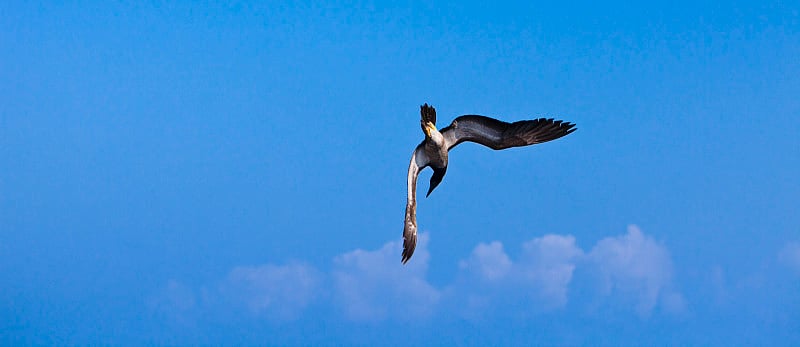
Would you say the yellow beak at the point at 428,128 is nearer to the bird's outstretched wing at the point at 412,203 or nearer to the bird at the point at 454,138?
the bird at the point at 454,138

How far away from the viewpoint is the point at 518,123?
3216 centimetres

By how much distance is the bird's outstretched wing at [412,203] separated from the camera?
31141mm

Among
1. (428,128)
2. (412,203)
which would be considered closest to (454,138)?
(428,128)

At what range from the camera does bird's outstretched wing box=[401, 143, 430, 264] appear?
31.1 metres

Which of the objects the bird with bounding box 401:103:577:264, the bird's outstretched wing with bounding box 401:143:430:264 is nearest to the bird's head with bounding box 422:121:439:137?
the bird with bounding box 401:103:577:264

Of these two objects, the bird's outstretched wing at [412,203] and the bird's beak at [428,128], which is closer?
the bird's beak at [428,128]

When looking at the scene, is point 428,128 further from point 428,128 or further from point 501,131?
point 501,131

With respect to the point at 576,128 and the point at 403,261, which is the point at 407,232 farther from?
the point at 576,128

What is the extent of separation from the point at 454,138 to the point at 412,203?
2134 millimetres

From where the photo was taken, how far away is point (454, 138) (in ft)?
105

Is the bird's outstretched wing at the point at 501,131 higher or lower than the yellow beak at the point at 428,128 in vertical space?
higher

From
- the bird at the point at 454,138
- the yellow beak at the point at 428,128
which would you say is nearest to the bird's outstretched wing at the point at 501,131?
the bird at the point at 454,138

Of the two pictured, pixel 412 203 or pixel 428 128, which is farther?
pixel 412 203

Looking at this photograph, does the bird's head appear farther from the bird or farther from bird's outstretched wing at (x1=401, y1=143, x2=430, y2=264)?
bird's outstretched wing at (x1=401, y1=143, x2=430, y2=264)
